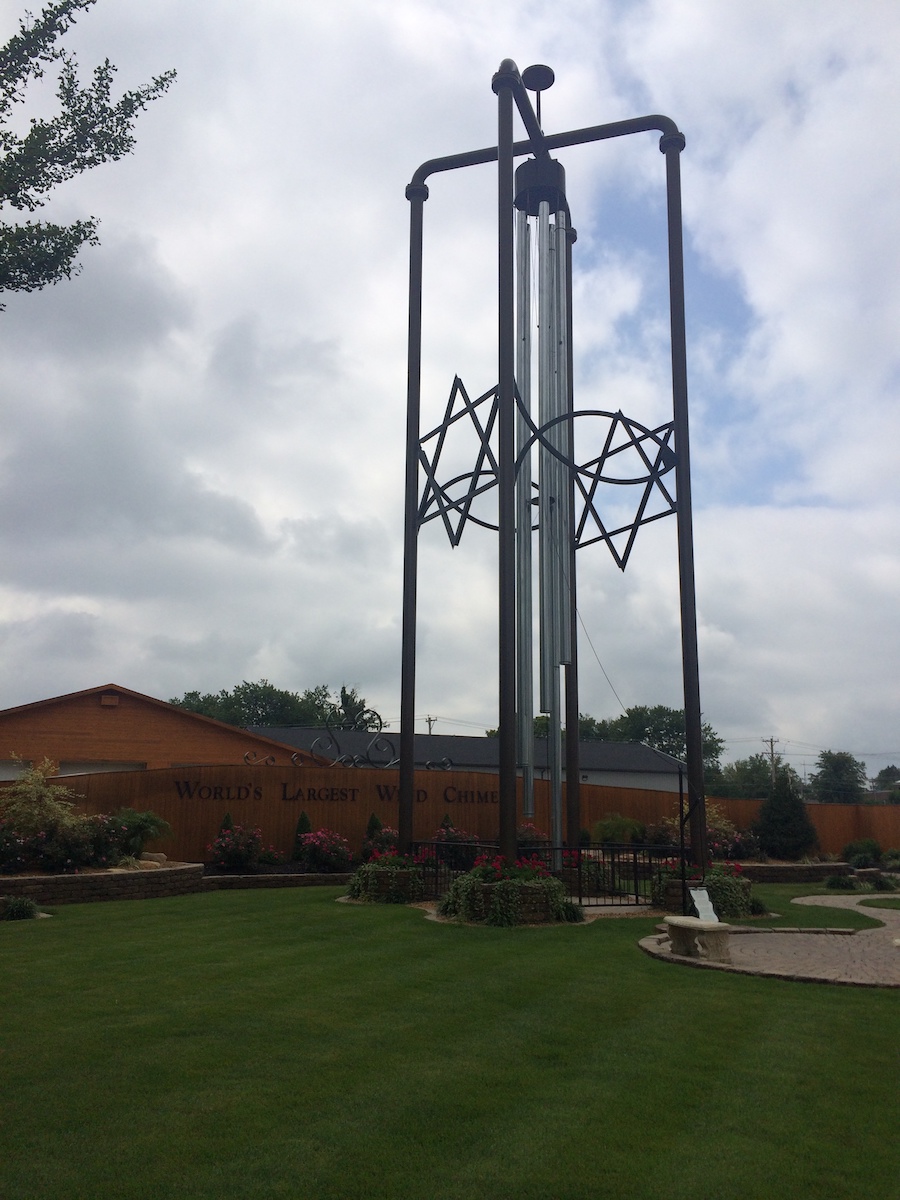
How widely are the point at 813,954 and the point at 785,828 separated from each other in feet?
56.6

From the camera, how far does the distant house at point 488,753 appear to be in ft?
150

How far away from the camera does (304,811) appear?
23.2 meters

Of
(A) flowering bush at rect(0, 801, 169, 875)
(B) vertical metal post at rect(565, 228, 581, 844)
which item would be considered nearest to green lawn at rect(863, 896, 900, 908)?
(B) vertical metal post at rect(565, 228, 581, 844)

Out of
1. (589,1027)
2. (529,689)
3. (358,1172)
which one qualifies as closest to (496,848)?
(529,689)

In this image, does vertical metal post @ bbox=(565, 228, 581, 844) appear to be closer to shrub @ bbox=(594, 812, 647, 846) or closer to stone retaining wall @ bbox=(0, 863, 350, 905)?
stone retaining wall @ bbox=(0, 863, 350, 905)

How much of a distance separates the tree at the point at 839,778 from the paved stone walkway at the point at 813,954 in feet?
318

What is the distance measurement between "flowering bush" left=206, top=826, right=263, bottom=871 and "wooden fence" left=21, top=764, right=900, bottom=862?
43.6 inches

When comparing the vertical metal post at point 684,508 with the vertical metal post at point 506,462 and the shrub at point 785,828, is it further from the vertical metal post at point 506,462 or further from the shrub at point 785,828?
the shrub at point 785,828

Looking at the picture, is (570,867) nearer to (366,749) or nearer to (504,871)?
(504,871)

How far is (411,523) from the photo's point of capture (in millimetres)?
17219

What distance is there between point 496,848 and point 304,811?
883 centimetres

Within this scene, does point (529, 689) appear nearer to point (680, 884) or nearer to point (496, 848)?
point (496, 848)

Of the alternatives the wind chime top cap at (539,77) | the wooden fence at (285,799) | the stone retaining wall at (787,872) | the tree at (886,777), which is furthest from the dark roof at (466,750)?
the tree at (886,777)

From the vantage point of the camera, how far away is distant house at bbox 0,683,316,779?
1187 inches
